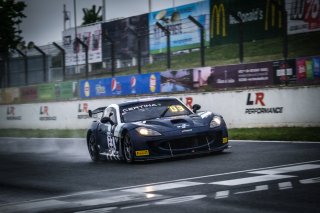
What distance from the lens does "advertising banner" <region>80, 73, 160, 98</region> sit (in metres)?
25.8

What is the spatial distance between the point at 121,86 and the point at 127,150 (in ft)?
49.4

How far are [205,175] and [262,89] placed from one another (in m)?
10.7

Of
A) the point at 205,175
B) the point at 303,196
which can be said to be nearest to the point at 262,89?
the point at 205,175

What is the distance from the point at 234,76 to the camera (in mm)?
21828

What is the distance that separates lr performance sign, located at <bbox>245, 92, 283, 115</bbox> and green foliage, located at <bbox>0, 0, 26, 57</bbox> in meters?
29.2

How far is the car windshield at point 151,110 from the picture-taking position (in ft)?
43.3

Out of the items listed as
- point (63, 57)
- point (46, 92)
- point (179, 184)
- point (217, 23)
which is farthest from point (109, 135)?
point (46, 92)

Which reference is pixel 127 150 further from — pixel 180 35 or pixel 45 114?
pixel 45 114

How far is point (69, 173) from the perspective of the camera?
11531 mm

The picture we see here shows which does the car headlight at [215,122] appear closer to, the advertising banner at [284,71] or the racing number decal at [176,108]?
the racing number decal at [176,108]

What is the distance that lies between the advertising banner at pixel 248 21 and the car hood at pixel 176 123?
38.7ft

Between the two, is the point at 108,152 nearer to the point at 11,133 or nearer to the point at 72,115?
the point at 72,115

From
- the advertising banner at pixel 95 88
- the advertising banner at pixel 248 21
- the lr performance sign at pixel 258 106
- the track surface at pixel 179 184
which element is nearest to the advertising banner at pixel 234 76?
the lr performance sign at pixel 258 106

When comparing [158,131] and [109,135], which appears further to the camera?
[109,135]
